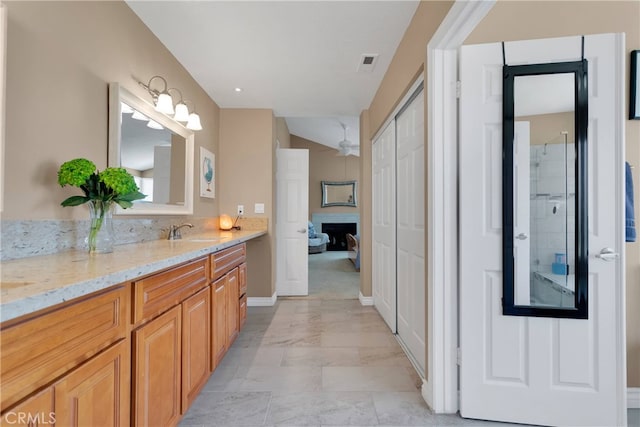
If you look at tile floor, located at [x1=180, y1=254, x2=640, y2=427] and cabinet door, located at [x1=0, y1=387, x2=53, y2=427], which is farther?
tile floor, located at [x1=180, y1=254, x2=640, y2=427]

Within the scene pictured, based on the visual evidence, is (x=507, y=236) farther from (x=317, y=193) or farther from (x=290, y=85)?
(x=317, y=193)

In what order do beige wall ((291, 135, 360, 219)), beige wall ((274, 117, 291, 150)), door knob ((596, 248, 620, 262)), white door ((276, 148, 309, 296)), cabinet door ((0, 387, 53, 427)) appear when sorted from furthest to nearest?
beige wall ((291, 135, 360, 219))
beige wall ((274, 117, 291, 150))
white door ((276, 148, 309, 296))
door knob ((596, 248, 620, 262))
cabinet door ((0, 387, 53, 427))

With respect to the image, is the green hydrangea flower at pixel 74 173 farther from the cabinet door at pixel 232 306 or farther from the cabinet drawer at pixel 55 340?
the cabinet door at pixel 232 306

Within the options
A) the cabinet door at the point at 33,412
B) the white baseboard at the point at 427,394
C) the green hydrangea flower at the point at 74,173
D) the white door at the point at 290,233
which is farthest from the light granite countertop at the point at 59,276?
the white door at the point at 290,233

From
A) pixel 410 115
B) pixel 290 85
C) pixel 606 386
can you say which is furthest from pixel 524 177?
pixel 290 85

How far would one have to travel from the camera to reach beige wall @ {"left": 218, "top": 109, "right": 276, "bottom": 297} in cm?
347

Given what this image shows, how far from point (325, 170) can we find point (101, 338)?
301 inches

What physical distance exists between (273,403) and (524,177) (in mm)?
1909

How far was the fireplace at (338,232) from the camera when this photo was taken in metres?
8.35

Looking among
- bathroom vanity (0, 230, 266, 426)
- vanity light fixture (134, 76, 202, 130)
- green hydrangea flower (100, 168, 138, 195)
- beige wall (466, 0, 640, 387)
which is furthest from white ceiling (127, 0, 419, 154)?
bathroom vanity (0, 230, 266, 426)

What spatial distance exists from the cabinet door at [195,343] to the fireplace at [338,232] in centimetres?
670

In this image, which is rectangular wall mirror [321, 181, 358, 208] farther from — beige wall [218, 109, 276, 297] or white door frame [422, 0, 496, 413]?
white door frame [422, 0, 496, 413]

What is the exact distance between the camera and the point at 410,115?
2.19 m

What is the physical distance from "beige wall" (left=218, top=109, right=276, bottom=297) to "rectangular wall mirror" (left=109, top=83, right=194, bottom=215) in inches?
33.1
